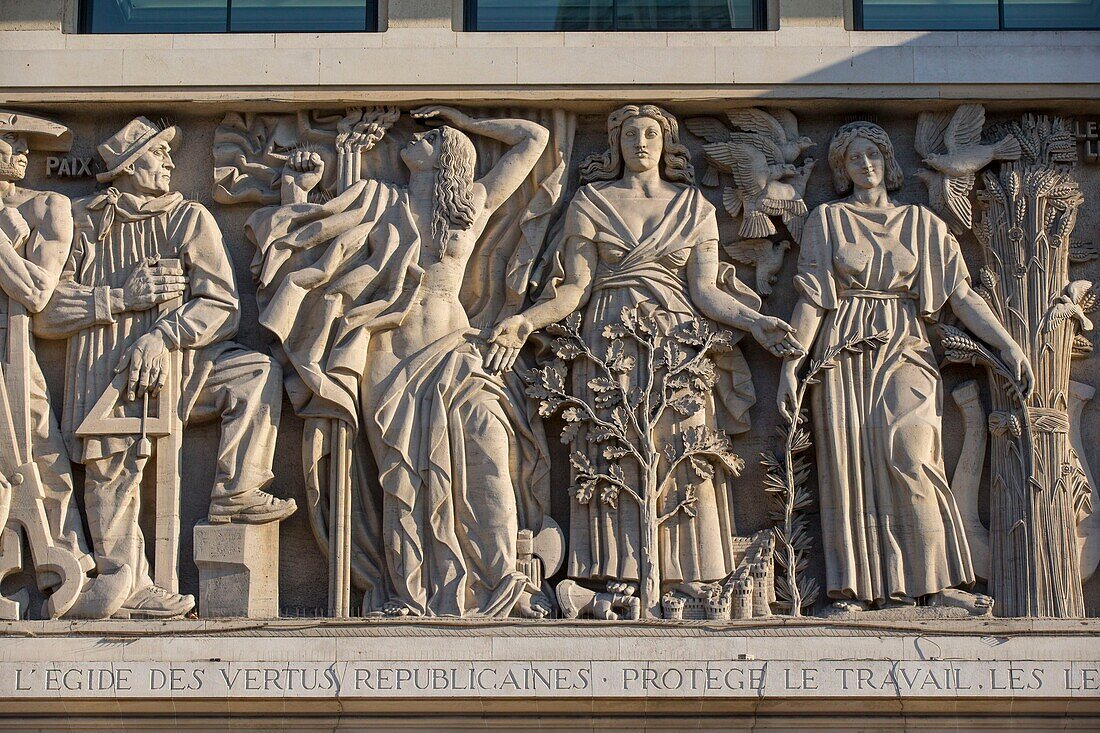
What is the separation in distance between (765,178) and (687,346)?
1.48 meters

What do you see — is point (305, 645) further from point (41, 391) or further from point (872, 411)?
point (872, 411)

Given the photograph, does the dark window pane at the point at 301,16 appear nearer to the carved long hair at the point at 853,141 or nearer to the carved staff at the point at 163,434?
the carved staff at the point at 163,434

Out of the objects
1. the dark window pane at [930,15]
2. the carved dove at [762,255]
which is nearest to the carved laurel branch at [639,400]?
the carved dove at [762,255]

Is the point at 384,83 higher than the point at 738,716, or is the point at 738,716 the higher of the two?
the point at 384,83

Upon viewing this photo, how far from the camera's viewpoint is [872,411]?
664 inches

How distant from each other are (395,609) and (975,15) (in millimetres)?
6629

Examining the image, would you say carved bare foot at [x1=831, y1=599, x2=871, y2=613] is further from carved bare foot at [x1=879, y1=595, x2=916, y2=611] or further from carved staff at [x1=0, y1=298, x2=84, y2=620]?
carved staff at [x1=0, y1=298, x2=84, y2=620]

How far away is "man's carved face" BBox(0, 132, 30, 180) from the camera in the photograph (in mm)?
17484

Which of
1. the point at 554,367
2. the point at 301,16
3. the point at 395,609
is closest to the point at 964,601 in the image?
the point at 554,367

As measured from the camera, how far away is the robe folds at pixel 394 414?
16.6 m

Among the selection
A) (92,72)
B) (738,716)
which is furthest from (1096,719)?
(92,72)

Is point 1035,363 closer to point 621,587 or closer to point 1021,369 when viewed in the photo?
point 1021,369

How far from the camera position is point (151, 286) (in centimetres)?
1717

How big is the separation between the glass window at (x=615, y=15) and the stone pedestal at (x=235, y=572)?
447 cm
